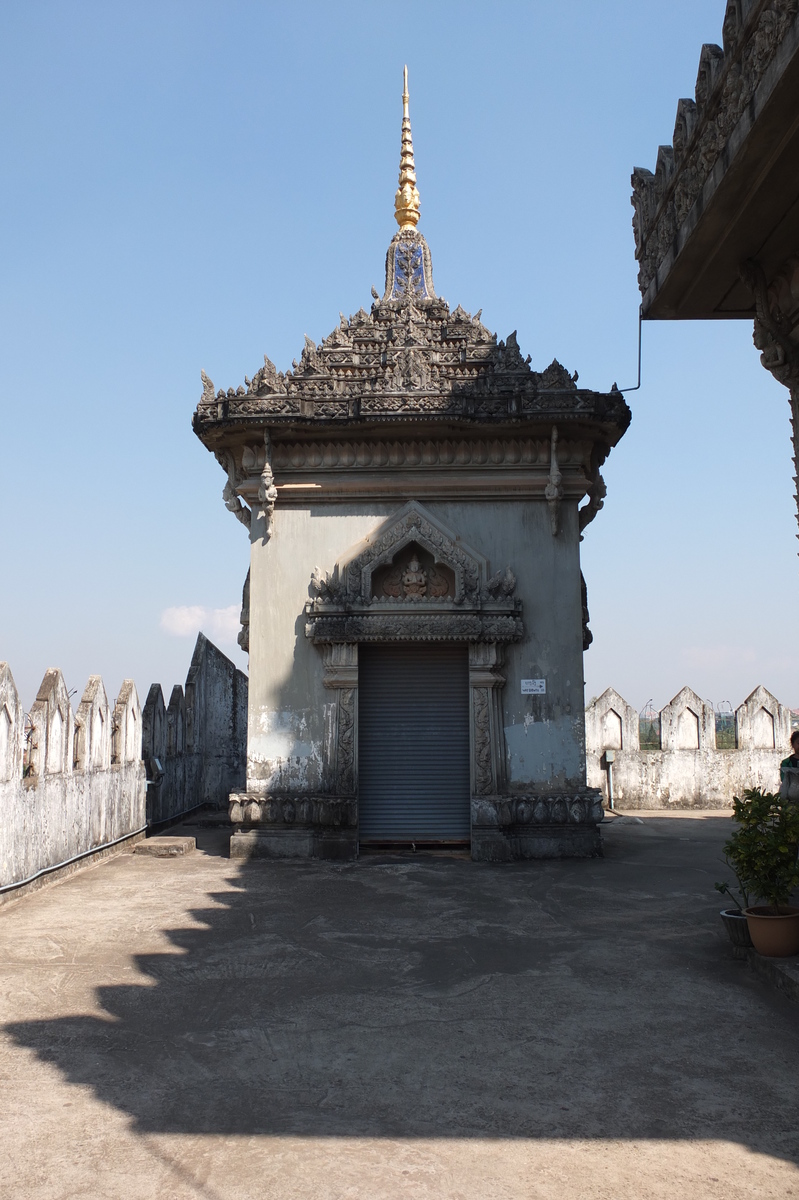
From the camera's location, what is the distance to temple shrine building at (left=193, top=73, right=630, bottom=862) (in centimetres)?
1260

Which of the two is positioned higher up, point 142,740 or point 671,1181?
point 142,740

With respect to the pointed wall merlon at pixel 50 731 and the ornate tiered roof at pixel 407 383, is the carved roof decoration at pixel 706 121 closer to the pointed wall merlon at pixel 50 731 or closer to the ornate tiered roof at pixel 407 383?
the ornate tiered roof at pixel 407 383

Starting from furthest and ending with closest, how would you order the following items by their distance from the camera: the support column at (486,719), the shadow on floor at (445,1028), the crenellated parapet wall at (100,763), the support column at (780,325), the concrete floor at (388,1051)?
1. the support column at (486,719)
2. the crenellated parapet wall at (100,763)
3. the support column at (780,325)
4. the shadow on floor at (445,1028)
5. the concrete floor at (388,1051)

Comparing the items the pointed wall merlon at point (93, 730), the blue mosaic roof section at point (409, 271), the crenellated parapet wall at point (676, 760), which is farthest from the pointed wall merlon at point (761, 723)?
the pointed wall merlon at point (93, 730)

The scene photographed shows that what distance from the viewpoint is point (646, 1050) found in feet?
18.0

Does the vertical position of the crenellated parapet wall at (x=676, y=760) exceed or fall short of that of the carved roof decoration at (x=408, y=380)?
it falls short

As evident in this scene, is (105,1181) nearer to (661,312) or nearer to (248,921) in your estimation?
(248,921)

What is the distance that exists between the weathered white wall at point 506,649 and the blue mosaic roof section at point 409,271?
5.02 m

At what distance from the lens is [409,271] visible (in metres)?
16.4

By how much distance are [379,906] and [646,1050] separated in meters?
4.38

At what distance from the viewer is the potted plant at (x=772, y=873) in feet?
22.6

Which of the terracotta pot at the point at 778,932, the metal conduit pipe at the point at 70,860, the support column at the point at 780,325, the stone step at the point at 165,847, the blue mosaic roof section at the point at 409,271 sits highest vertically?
the blue mosaic roof section at the point at 409,271

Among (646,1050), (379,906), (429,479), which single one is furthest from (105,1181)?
(429,479)

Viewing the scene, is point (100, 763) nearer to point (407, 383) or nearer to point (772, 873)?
point (407, 383)
